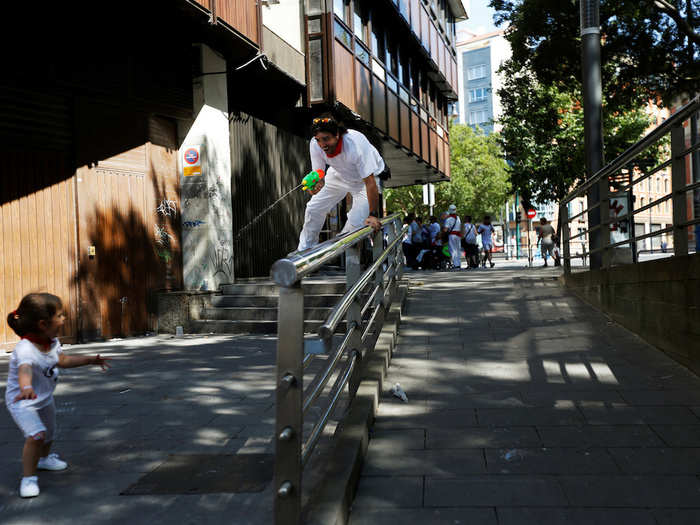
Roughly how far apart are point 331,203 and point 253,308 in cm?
365

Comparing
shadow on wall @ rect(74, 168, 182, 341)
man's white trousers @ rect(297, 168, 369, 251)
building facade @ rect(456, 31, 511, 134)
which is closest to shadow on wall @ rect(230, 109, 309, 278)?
shadow on wall @ rect(74, 168, 182, 341)

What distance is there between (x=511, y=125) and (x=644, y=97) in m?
13.1

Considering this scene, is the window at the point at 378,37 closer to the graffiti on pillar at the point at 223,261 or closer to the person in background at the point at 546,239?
the person in background at the point at 546,239

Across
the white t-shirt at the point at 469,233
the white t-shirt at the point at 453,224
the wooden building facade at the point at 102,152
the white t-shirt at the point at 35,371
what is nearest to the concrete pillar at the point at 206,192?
the wooden building facade at the point at 102,152

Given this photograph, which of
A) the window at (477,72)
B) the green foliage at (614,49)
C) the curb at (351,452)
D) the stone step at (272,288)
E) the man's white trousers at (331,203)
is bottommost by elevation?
the curb at (351,452)

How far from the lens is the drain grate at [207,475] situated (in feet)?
10.6

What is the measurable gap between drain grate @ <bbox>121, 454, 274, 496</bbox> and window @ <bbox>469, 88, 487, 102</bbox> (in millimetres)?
78664

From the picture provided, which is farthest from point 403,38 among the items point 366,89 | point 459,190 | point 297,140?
point 459,190

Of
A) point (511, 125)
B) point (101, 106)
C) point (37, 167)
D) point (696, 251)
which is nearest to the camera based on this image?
point (696, 251)

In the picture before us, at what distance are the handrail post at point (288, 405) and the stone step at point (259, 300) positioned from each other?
661cm

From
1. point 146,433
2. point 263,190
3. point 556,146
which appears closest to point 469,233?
point 263,190

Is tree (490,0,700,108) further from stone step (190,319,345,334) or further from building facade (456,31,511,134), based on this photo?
building facade (456,31,511,134)

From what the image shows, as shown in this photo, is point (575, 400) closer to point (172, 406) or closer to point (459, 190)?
point (172, 406)

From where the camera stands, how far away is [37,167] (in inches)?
335
